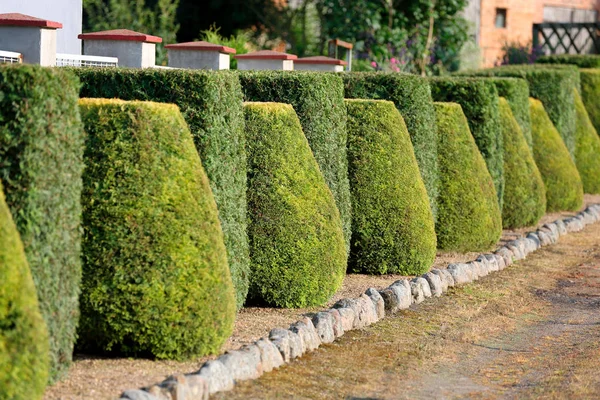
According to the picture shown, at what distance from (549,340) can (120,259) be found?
3.90 m

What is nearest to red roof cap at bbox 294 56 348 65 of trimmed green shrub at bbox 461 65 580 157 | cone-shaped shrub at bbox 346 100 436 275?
trimmed green shrub at bbox 461 65 580 157

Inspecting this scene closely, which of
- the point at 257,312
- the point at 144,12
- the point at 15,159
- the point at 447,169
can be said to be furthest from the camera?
the point at 144,12

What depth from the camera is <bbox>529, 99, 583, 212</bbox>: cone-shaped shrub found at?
53.7 ft

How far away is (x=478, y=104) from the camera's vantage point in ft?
43.0

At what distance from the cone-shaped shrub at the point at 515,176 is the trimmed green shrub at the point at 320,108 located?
4849mm

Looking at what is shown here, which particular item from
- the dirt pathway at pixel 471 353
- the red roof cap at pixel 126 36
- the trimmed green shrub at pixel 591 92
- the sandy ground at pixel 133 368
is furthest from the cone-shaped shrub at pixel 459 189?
the trimmed green shrub at pixel 591 92

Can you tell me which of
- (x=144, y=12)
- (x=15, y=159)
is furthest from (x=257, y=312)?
(x=144, y=12)

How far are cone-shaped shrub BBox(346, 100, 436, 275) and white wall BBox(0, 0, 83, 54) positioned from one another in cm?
410

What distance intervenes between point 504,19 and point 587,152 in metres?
10.3

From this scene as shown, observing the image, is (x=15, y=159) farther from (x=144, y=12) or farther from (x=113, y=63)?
(x=144, y=12)

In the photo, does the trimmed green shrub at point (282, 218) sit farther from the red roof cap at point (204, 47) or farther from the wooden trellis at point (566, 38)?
the wooden trellis at point (566, 38)

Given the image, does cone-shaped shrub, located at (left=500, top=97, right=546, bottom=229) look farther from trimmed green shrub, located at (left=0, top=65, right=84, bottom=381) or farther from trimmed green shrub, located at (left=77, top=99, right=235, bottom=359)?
trimmed green shrub, located at (left=0, top=65, right=84, bottom=381)

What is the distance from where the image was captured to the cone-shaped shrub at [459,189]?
473 inches

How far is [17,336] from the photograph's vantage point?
194 inches
